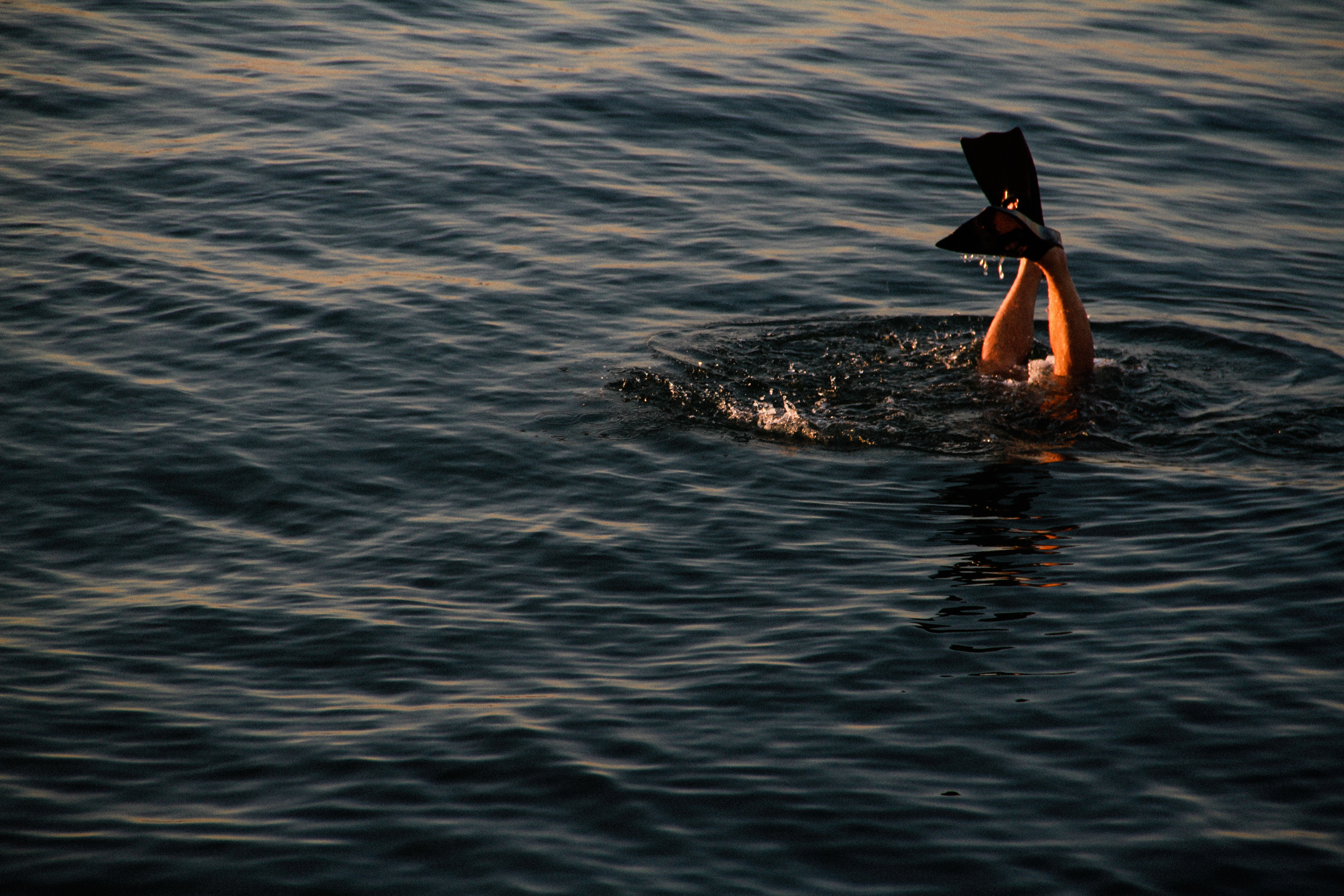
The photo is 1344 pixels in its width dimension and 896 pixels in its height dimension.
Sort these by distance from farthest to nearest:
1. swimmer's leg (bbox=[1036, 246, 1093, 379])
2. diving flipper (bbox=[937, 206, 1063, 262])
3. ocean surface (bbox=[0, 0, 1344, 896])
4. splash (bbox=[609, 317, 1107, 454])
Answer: splash (bbox=[609, 317, 1107, 454]), swimmer's leg (bbox=[1036, 246, 1093, 379]), diving flipper (bbox=[937, 206, 1063, 262]), ocean surface (bbox=[0, 0, 1344, 896])

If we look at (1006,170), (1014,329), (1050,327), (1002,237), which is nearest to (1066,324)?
(1050,327)

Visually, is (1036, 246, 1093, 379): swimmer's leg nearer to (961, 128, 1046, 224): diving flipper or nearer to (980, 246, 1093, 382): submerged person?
(980, 246, 1093, 382): submerged person

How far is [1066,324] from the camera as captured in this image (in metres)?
8.78

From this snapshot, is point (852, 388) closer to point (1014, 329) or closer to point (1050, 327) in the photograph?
point (1014, 329)

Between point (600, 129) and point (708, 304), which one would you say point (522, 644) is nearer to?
point (708, 304)

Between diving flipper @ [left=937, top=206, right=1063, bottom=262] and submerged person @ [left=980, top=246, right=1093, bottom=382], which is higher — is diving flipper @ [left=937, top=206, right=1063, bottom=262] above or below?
above

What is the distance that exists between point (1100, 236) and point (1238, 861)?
28.9ft

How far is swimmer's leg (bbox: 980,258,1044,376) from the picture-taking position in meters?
9.00

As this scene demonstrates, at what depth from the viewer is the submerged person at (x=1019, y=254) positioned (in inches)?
328

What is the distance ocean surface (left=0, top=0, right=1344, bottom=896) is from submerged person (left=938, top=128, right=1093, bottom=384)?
0.83ft

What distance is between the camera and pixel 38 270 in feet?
36.1

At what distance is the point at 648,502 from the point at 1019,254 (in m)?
2.93

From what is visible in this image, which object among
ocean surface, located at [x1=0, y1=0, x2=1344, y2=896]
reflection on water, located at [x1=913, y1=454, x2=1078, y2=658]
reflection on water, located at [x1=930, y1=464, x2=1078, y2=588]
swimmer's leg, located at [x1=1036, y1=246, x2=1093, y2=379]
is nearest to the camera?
ocean surface, located at [x1=0, y1=0, x2=1344, y2=896]

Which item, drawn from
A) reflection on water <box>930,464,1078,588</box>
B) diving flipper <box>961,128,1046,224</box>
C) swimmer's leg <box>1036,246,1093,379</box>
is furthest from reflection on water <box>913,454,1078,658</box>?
diving flipper <box>961,128,1046,224</box>
